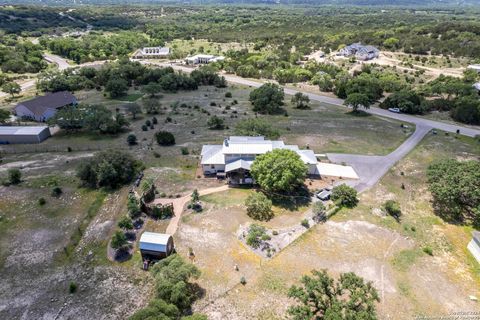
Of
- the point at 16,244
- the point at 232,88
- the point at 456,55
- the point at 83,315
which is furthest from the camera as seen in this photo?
the point at 456,55

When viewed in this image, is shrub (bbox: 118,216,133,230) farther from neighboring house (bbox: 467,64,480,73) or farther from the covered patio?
neighboring house (bbox: 467,64,480,73)

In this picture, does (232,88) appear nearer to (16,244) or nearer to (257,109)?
(257,109)

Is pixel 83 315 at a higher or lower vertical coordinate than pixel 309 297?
lower

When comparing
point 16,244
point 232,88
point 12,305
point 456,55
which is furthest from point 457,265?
point 456,55

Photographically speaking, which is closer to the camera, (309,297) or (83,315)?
(309,297)

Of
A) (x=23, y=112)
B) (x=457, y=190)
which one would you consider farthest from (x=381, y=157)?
(x=23, y=112)

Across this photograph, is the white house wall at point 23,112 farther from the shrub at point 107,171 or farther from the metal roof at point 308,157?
the metal roof at point 308,157

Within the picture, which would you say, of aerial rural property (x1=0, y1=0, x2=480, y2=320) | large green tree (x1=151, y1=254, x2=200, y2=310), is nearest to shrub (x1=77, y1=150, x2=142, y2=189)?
aerial rural property (x1=0, y1=0, x2=480, y2=320)
